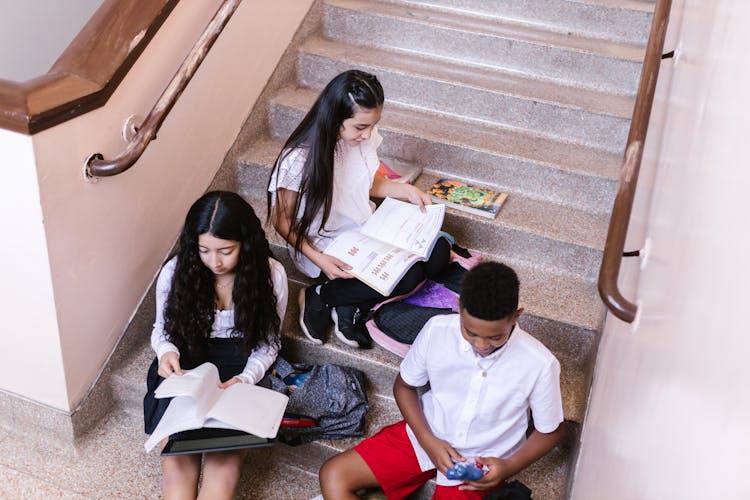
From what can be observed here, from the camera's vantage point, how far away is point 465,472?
2029 millimetres

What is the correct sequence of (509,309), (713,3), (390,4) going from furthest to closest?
(390,4) < (509,309) < (713,3)

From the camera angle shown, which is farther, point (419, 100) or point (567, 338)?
point (419, 100)

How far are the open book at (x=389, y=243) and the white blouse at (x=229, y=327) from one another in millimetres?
217

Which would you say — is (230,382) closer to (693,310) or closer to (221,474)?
(221,474)

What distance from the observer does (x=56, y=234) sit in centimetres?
216

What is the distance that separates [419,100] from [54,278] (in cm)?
168

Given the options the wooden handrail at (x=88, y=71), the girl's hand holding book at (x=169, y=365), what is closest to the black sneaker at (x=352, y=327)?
the girl's hand holding book at (x=169, y=365)

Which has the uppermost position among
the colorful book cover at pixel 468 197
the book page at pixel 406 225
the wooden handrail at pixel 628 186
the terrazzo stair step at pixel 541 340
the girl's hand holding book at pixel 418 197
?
the wooden handrail at pixel 628 186

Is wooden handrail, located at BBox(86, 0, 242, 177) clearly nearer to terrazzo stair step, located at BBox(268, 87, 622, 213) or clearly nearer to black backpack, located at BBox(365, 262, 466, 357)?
terrazzo stair step, located at BBox(268, 87, 622, 213)

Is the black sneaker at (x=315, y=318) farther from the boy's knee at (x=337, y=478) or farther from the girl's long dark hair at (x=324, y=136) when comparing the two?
the boy's knee at (x=337, y=478)

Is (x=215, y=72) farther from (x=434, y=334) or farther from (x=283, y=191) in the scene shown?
(x=434, y=334)

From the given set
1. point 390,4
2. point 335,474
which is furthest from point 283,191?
point 390,4

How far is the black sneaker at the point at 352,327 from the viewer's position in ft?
8.43

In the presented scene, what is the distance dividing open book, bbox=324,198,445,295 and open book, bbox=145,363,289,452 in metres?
0.51
